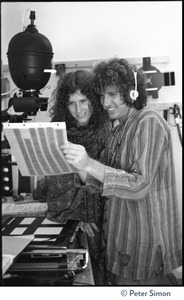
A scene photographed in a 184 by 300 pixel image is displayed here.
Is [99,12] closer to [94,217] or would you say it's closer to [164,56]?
[164,56]

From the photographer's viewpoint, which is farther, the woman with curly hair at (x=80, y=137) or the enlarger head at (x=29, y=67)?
the woman with curly hair at (x=80, y=137)

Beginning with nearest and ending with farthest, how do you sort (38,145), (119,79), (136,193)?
(38,145) → (136,193) → (119,79)

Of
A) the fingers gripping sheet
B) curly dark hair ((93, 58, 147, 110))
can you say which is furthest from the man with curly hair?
the fingers gripping sheet

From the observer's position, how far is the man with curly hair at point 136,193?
92 centimetres

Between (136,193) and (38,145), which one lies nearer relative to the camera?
(38,145)

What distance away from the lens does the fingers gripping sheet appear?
0.74 m

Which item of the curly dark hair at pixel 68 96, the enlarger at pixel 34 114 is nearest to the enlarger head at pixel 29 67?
the enlarger at pixel 34 114

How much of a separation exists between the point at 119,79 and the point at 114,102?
0.22ft

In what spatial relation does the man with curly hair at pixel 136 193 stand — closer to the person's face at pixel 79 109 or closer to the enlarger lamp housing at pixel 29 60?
the person's face at pixel 79 109

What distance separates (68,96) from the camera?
1.09m

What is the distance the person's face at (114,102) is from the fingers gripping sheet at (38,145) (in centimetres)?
27

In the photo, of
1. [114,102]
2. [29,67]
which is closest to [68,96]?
[114,102]

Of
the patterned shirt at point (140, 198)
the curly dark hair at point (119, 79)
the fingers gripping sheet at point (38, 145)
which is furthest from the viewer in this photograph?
the curly dark hair at point (119, 79)

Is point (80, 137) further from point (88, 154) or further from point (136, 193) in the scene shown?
point (136, 193)
